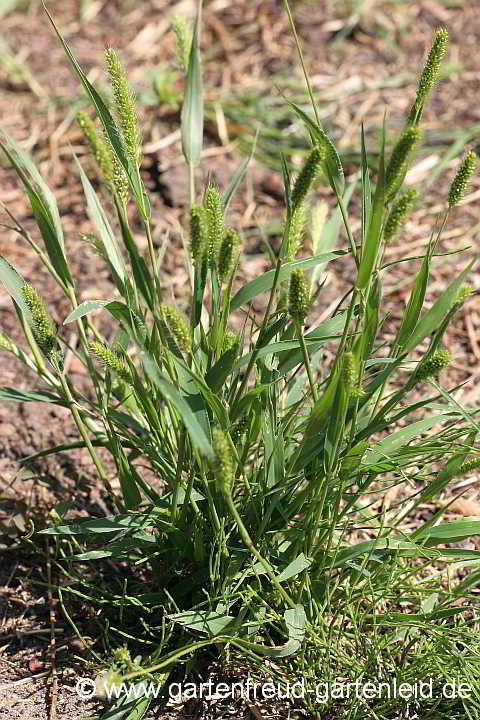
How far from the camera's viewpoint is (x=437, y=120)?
280 cm

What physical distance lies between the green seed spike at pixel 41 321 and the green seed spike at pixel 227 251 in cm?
25

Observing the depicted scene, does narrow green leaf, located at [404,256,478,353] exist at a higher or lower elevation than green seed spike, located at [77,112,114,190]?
lower

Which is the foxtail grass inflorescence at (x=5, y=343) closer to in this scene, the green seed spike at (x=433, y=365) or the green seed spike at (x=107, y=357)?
the green seed spike at (x=107, y=357)

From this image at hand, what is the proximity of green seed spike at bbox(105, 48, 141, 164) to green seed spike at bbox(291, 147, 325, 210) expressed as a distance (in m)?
0.23

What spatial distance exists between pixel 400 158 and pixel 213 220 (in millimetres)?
275

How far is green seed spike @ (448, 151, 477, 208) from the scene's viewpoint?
107 cm

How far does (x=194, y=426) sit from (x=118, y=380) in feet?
1.42

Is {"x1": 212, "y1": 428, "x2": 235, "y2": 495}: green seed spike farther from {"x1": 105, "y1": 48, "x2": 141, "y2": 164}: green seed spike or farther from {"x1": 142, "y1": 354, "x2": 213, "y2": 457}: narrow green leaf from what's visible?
{"x1": 105, "y1": 48, "x2": 141, "y2": 164}: green seed spike

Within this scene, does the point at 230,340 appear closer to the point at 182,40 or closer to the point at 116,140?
the point at 116,140

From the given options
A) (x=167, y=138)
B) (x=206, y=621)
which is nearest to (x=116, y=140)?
(x=206, y=621)

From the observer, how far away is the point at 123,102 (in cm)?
108

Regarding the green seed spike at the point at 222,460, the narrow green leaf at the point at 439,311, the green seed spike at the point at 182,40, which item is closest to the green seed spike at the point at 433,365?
the narrow green leaf at the point at 439,311
